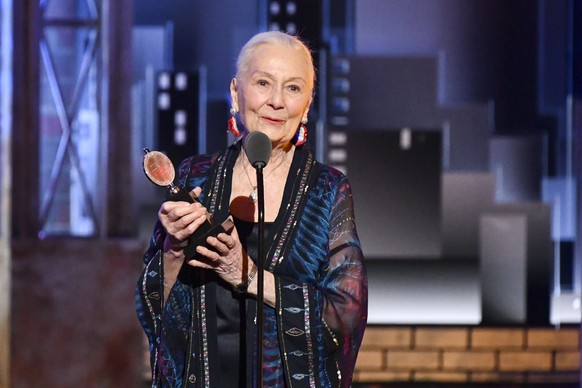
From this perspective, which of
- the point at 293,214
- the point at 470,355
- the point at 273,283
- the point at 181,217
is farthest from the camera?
the point at 470,355

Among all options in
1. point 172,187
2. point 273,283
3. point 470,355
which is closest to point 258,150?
point 172,187

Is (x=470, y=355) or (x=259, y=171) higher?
(x=259, y=171)

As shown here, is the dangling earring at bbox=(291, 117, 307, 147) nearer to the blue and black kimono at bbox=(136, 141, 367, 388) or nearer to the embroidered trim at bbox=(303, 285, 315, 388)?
the blue and black kimono at bbox=(136, 141, 367, 388)

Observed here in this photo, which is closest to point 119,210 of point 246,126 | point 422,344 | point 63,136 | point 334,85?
point 63,136

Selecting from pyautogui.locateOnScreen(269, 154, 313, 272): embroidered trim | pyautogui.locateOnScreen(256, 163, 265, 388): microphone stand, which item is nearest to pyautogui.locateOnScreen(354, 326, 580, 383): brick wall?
pyautogui.locateOnScreen(269, 154, 313, 272): embroidered trim

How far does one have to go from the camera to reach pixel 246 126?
1.84m

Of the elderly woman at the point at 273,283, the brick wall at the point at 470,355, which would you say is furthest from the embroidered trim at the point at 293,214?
the brick wall at the point at 470,355

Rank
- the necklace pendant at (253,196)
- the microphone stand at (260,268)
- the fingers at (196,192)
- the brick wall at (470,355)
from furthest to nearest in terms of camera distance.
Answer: the brick wall at (470,355)
the necklace pendant at (253,196)
the fingers at (196,192)
the microphone stand at (260,268)

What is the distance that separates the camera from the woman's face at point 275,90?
71.3 inches

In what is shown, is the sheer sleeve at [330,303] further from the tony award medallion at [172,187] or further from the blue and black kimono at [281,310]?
the tony award medallion at [172,187]

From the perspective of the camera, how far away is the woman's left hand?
1.64 metres

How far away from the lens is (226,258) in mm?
1672

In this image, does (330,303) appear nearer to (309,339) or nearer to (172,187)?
(309,339)

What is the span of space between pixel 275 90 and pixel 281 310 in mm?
371
